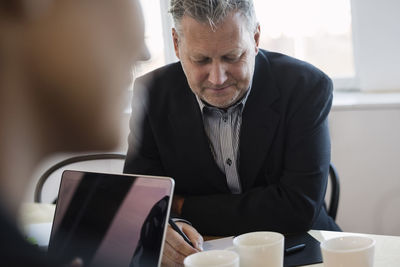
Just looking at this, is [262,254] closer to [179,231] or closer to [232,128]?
[179,231]

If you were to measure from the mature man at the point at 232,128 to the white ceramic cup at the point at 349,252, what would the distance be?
0.50 meters

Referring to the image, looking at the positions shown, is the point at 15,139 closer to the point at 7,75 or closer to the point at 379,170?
the point at 7,75

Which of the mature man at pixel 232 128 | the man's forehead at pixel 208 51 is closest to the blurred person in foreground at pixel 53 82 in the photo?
the mature man at pixel 232 128

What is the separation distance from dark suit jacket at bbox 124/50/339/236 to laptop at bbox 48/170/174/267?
48 cm

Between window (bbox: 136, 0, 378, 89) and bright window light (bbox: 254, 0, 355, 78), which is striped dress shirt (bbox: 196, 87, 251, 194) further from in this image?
bright window light (bbox: 254, 0, 355, 78)

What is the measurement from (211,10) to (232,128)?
41cm

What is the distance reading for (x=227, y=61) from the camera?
186 centimetres

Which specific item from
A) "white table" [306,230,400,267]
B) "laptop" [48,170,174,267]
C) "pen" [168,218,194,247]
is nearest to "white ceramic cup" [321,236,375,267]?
"white table" [306,230,400,267]

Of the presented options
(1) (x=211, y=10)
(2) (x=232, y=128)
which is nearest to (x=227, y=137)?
(2) (x=232, y=128)

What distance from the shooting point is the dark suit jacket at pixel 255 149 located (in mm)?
1776

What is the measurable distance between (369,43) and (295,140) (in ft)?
4.21

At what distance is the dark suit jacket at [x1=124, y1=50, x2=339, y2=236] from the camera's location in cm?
178

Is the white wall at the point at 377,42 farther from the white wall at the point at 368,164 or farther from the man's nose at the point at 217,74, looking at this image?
the man's nose at the point at 217,74

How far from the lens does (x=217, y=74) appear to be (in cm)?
185
